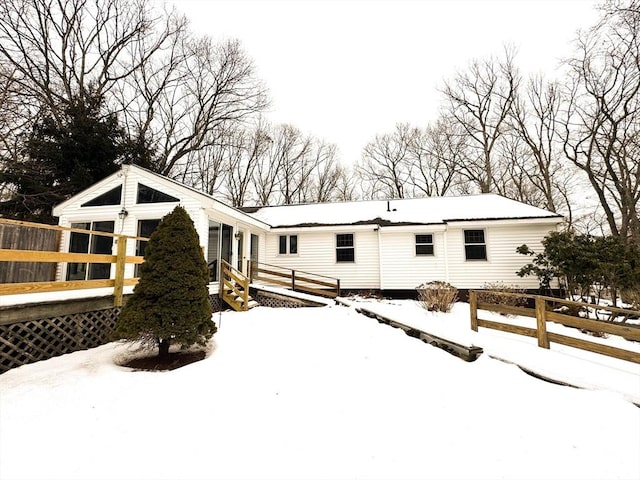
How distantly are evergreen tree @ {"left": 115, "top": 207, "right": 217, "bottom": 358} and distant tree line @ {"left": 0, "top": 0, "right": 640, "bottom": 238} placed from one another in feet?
27.5

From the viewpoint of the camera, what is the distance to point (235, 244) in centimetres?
1052

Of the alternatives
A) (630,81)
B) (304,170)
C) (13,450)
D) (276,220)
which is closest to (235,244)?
(276,220)

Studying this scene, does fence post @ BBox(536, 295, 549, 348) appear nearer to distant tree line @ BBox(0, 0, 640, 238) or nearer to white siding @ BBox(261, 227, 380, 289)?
white siding @ BBox(261, 227, 380, 289)

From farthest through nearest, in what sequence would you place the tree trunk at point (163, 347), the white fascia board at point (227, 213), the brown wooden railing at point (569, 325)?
the white fascia board at point (227, 213), the tree trunk at point (163, 347), the brown wooden railing at point (569, 325)

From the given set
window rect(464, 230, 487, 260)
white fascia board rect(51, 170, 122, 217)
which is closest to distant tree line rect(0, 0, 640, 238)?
white fascia board rect(51, 170, 122, 217)

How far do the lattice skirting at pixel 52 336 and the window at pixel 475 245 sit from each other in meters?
12.5

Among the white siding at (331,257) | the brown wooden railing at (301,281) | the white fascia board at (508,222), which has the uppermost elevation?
the white fascia board at (508,222)

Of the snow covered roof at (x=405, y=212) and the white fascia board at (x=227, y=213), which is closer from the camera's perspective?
the white fascia board at (x=227, y=213)

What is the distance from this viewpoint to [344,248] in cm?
1309

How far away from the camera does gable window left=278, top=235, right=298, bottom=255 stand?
13578 millimetres

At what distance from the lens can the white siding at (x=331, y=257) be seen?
12719mm

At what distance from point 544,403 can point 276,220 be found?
12.5 m

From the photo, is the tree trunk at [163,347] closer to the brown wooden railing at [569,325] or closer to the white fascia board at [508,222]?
the brown wooden railing at [569,325]

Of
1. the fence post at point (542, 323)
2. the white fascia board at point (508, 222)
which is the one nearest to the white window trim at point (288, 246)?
the white fascia board at point (508, 222)
